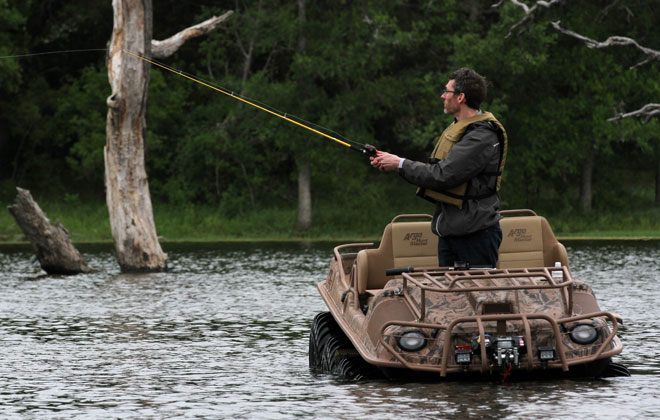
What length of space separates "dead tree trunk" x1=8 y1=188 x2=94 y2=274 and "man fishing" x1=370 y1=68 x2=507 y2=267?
15729mm

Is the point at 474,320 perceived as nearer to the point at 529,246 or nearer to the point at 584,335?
the point at 584,335

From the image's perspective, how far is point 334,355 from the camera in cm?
1134

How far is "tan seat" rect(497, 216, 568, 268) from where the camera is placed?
11867 mm

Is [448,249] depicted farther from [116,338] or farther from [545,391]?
[116,338]

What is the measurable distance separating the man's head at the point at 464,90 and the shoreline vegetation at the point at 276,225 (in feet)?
90.1

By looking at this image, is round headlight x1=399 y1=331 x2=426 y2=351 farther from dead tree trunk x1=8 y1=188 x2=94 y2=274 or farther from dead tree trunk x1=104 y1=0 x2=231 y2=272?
dead tree trunk x1=104 y1=0 x2=231 y2=272

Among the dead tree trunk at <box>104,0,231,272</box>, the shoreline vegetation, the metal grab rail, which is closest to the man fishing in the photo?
the metal grab rail

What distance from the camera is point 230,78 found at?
42.2m

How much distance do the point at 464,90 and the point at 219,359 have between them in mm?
3992

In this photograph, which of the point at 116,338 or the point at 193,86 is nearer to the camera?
the point at 116,338

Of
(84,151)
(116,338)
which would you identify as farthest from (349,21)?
(116,338)

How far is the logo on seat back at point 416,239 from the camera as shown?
12102 millimetres

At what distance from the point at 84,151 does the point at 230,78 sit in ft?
20.3

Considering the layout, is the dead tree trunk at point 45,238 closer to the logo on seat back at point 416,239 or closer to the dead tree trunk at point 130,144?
the dead tree trunk at point 130,144
